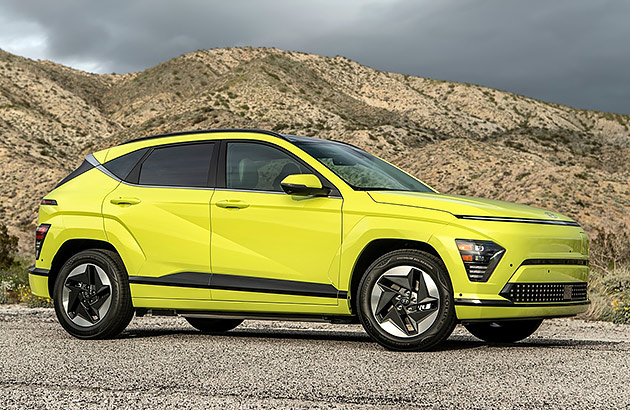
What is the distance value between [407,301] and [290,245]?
117cm

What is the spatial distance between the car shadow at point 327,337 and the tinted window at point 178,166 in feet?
5.26

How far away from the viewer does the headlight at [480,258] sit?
6520 millimetres

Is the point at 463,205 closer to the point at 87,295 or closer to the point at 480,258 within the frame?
the point at 480,258

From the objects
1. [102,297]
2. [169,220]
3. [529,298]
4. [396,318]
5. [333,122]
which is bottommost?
[102,297]

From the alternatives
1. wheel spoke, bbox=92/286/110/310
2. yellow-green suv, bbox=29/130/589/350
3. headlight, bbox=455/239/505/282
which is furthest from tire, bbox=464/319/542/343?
wheel spoke, bbox=92/286/110/310

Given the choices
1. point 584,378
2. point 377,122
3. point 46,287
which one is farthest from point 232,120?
point 584,378

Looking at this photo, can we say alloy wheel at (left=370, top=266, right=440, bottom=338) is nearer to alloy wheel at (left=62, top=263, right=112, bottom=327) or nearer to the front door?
the front door

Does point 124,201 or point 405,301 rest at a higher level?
point 124,201

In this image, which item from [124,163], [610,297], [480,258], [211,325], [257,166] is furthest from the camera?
[610,297]

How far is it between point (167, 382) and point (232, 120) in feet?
162

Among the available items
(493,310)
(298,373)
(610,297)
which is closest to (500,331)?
(493,310)

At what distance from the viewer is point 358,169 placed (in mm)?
7832

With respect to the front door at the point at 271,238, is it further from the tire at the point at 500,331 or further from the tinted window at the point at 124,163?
the tire at the point at 500,331

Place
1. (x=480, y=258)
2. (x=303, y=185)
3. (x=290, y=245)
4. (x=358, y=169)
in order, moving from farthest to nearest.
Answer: (x=358, y=169)
(x=290, y=245)
(x=303, y=185)
(x=480, y=258)
